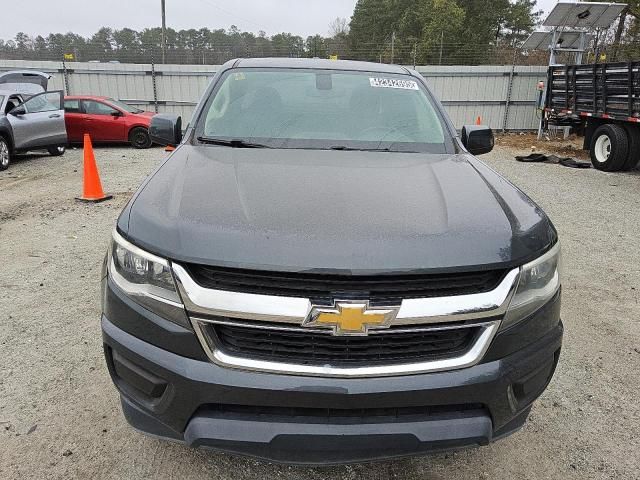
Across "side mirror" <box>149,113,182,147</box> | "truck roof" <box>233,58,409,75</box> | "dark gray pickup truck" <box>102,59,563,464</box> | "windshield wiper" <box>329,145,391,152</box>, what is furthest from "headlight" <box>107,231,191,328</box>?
Answer: "truck roof" <box>233,58,409,75</box>

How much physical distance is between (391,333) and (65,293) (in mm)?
3260

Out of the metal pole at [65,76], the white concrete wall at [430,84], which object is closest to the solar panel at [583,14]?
the white concrete wall at [430,84]

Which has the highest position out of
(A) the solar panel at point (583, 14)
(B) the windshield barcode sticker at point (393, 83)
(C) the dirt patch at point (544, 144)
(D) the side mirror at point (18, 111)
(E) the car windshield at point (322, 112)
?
(A) the solar panel at point (583, 14)

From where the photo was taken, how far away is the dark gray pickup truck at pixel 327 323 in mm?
1631

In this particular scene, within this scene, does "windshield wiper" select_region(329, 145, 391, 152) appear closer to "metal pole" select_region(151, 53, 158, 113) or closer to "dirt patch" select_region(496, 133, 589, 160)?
"dirt patch" select_region(496, 133, 589, 160)

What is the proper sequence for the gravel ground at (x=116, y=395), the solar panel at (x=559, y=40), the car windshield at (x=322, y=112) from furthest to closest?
the solar panel at (x=559, y=40)
the car windshield at (x=322, y=112)
the gravel ground at (x=116, y=395)

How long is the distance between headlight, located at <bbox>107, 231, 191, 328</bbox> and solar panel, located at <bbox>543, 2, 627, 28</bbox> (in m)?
14.6

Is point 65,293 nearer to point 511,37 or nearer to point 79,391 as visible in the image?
point 79,391

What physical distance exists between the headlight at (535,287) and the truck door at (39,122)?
10.9 m

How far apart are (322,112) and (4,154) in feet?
30.3

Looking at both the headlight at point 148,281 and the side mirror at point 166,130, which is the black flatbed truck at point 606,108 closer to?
the side mirror at point 166,130

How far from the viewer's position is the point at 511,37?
5584 cm

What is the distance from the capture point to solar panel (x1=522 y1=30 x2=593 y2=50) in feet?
48.9

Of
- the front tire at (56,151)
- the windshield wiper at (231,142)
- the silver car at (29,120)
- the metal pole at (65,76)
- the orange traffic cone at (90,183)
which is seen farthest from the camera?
the metal pole at (65,76)
